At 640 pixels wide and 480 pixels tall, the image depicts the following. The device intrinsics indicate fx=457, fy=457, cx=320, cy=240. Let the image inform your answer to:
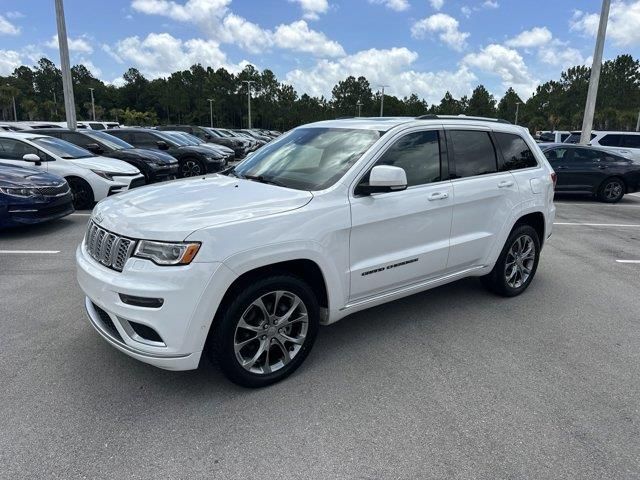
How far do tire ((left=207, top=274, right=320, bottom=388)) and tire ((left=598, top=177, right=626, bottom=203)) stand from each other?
12.3 m

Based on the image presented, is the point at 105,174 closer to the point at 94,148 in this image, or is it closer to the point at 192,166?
the point at 94,148

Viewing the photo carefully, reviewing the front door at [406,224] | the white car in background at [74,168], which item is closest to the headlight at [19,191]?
the white car in background at [74,168]

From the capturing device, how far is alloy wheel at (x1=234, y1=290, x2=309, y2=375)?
3.02 m

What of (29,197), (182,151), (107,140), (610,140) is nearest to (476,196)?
(29,197)

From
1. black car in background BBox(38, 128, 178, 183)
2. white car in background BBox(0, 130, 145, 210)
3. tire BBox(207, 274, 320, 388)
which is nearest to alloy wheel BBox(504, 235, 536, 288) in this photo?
tire BBox(207, 274, 320, 388)

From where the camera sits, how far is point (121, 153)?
36.7 ft

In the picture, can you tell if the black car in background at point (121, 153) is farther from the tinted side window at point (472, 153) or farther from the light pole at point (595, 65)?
the light pole at point (595, 65)

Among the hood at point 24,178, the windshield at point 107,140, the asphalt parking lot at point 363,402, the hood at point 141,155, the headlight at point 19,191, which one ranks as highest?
the windshield at point 107,140

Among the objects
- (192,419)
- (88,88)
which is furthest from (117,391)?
(88,88)

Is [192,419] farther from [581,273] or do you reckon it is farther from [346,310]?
[581,273]

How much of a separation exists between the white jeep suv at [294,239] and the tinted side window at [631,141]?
15.4 m

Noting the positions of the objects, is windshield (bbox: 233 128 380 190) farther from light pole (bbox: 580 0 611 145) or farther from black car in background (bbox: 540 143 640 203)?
light pole (bbox: 580 0 611 145)

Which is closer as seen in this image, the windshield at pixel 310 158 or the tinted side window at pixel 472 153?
the windshield at pixel 310 158

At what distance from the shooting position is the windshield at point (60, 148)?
9062 millimetres
